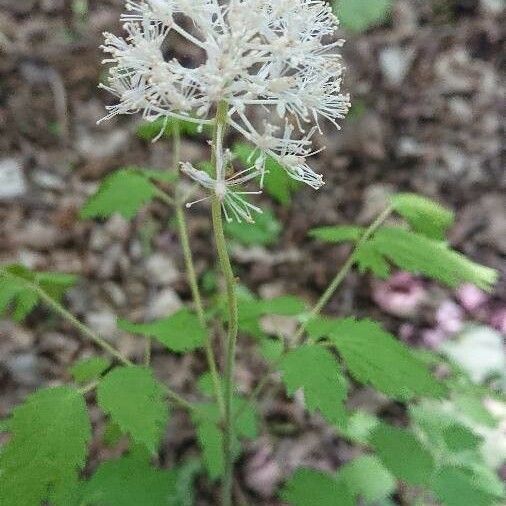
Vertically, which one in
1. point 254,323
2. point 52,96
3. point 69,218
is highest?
point 254,323

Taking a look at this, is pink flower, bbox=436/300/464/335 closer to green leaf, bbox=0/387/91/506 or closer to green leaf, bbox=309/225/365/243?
green leaf, bbox=309/225/365/243

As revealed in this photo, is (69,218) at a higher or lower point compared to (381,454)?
lower

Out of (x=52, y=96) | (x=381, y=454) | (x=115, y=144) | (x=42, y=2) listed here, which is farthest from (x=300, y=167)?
(x=42, y=2)

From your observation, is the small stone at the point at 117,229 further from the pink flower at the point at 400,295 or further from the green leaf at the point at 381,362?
the green leaf at the point at 381,362

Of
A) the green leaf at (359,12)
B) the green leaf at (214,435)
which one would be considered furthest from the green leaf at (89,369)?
the green leaf at (359,12)

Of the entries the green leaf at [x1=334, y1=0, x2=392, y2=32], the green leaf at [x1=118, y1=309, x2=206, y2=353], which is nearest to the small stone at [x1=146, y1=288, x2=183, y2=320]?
the green leaf at [x1=118, y1=309, x2=206, y2=353]

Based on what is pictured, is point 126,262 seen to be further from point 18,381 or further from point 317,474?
point 317,474

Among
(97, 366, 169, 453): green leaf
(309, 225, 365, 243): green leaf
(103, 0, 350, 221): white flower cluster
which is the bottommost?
(97, 366, 169, 453): green leaf
